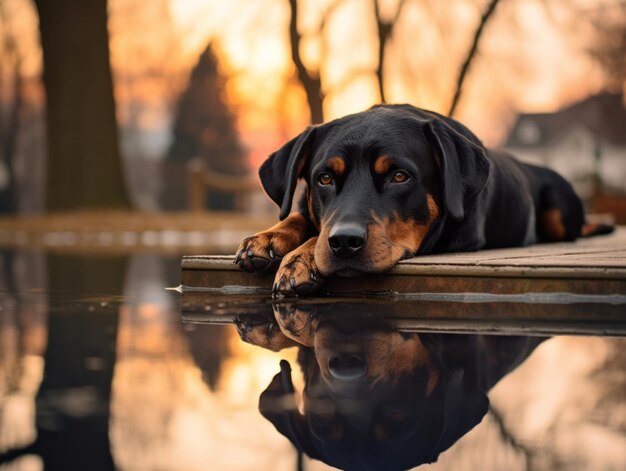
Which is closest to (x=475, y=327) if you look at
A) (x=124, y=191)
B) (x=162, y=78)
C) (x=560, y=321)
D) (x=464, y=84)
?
(x=560, y=321)

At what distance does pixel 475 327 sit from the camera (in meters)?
4.25

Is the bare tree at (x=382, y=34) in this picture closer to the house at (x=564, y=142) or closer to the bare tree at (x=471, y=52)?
the bare tree at (x=471, y=52)

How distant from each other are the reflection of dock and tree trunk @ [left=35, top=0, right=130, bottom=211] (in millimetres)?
16029

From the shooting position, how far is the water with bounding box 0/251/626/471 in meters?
2.18

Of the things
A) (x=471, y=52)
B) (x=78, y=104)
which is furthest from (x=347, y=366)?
(x=471, y=52)

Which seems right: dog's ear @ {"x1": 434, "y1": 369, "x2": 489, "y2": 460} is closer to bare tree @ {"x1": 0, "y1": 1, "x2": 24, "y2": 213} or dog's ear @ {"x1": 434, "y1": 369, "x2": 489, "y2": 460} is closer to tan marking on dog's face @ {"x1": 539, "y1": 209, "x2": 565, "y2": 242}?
tan marking on dog's face @ {"x1": 539, "y1": 209, "x2": 565, "y2": 242}

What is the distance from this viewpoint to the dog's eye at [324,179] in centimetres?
559

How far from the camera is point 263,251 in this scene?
Answer: 5.61 metres

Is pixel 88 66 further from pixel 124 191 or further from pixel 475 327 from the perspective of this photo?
pixel 475 327

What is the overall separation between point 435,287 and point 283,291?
81 cm

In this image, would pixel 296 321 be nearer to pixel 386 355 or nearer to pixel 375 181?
pixel 386 355

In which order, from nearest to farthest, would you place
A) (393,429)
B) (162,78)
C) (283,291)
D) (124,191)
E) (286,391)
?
(393,429) → (286,391) → (283,291) → (124,191) → (162,78)

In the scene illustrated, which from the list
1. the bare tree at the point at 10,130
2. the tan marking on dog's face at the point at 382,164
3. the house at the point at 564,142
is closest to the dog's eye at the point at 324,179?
the tan marking on dog's face at the point at 382,164

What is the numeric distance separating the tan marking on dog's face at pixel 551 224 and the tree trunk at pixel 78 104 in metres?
14.0
